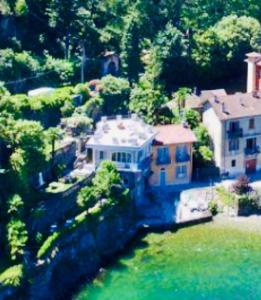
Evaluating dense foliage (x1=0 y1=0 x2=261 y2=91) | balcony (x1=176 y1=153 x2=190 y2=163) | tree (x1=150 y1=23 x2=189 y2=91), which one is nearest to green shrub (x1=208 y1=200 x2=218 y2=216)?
balcony (x1=176 y1=153 x2=190 y2=163)

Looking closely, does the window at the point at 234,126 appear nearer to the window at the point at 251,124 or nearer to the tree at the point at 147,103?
the window at the point at 251,124

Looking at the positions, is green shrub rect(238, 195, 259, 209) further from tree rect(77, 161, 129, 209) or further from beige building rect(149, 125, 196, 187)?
tree rect(77, 161, 129, 209)

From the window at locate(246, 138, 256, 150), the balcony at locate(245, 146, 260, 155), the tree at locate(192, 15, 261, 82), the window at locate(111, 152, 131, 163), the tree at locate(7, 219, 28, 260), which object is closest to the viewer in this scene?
the tree at locate(7, 219, 28, 260)

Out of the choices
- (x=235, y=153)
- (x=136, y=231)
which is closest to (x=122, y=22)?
(x=235, y=153)

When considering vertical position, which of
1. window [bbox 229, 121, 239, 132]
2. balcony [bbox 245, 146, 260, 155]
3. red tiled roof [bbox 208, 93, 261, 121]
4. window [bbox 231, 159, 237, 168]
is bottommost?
window [bbox 231, 159, 237, 168]

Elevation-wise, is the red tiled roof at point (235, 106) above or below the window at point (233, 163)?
above

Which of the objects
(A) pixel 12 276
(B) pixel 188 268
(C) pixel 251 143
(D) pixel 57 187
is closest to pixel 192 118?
(C) pixel 251 143

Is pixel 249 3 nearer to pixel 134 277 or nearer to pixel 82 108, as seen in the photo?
pixel 82 108

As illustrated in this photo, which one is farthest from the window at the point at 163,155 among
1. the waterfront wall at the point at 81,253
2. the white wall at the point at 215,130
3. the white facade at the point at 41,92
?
the white facade at the point at 41,92
